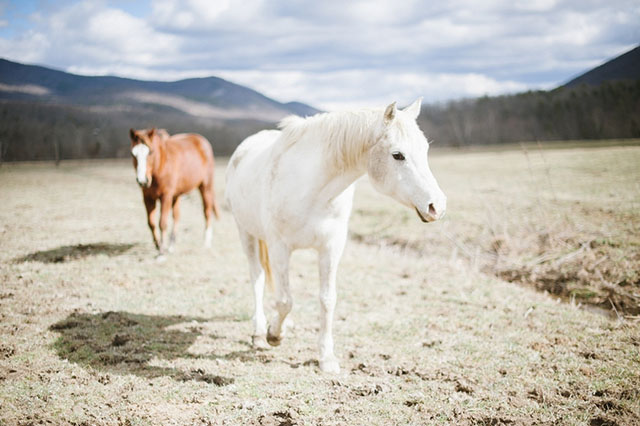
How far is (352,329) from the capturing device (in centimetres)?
492

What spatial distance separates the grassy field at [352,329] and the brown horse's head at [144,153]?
5.53 ft

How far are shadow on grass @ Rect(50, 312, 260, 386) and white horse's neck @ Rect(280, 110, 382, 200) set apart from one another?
209 centimetres

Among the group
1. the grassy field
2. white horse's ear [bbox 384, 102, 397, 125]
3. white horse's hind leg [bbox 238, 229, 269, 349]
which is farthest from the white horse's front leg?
white horse's ear [bbox 384, 102, 397, 125]

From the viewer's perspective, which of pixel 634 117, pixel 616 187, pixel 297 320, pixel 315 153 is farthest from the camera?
pixel 634 117

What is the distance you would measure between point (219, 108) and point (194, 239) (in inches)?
2498

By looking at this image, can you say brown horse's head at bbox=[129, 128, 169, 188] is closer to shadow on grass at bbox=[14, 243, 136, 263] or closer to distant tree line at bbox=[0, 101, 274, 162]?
shadow on grass at bbox=[14, 243, 136, 263]

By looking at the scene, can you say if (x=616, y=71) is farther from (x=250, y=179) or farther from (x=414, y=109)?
(x=250, y=179)

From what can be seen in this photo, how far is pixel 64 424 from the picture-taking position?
2.89 meters

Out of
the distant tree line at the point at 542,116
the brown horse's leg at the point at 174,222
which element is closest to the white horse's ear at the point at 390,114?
the brown horse's leg at the point at 174,222

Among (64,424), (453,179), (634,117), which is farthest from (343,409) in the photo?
(634,117)

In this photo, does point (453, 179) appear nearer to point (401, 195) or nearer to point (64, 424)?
point (401, 195)

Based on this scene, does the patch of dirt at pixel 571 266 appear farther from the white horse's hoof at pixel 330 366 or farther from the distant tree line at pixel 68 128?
the distant tree line at pixel 68 128

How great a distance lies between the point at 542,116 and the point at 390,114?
47481 millimetres

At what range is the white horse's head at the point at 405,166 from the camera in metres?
2.97
